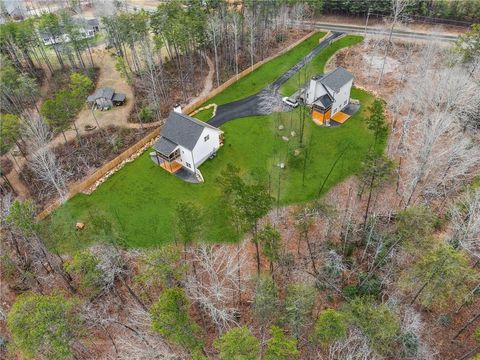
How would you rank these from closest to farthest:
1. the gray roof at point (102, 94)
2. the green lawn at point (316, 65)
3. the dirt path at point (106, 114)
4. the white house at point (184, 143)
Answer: the white house at point (184, 143) < the dirt path at point (106, 114) < the gray roof at point (102, 94) < the green lawn at point (316, 65)

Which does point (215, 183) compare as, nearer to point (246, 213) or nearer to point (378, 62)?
point (246, 213)

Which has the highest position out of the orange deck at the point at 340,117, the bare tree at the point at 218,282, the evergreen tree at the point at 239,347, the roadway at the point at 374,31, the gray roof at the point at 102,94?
the roadway at the point at 374,31

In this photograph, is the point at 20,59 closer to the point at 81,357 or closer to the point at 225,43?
the point at 225,43

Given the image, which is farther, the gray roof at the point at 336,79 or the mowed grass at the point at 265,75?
the mowed grass at the point at 265,75

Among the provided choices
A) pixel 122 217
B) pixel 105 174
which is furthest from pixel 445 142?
pixel 105 174

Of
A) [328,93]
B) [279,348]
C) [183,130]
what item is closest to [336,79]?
[328,93]

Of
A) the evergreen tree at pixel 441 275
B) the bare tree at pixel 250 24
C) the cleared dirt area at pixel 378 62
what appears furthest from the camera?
the bare tree at pixel 250 24

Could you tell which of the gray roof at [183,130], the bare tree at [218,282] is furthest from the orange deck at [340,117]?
the bare tree at [218,282]

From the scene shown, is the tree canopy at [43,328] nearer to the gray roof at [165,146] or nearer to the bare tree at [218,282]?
the bare tree at [218,282]
